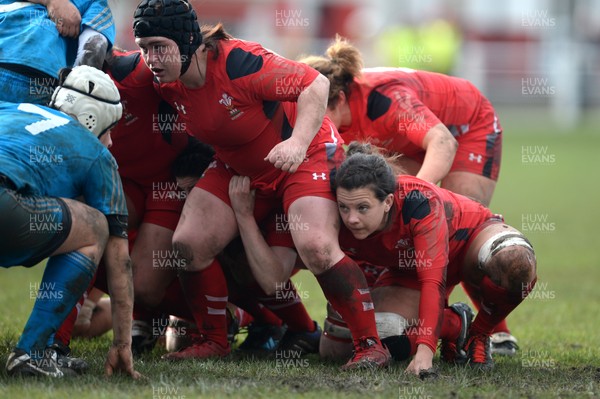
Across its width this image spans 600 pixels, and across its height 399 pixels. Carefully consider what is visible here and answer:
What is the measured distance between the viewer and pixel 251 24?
3253cm

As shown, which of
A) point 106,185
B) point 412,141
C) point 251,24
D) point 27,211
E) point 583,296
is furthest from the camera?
point 251,24

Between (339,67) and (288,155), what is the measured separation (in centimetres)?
136

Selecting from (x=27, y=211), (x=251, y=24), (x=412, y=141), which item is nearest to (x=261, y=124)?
(x=412, y=141)

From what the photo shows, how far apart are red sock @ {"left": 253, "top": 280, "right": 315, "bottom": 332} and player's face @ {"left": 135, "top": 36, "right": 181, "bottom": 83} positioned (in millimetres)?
1452

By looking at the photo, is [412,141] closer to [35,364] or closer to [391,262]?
[391,262]

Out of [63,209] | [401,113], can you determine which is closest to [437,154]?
[401,113]

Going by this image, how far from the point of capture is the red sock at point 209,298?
18.3ft

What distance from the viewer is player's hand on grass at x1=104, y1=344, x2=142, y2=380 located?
446 cm

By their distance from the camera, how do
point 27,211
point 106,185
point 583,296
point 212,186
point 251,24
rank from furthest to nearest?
point 251,24 → point 583,296 → point 212,186 → point 106,185 → point 27,211

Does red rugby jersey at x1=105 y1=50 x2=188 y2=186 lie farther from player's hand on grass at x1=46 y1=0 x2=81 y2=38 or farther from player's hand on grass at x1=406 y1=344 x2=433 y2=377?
player's hand on grass at x1=406 y1=344 x2=433 y2=377

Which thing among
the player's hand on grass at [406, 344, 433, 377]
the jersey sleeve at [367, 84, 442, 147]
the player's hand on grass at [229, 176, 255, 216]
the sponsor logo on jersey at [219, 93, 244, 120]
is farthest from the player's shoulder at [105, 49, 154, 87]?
the player's hand on grass at [406, 344, 433, 377]

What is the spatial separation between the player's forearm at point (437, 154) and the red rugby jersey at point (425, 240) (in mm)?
356

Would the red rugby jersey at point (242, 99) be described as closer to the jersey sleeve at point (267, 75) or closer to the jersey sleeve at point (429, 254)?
the jersey sleeve at point (267, 75)

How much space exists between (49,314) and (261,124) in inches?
66.9
